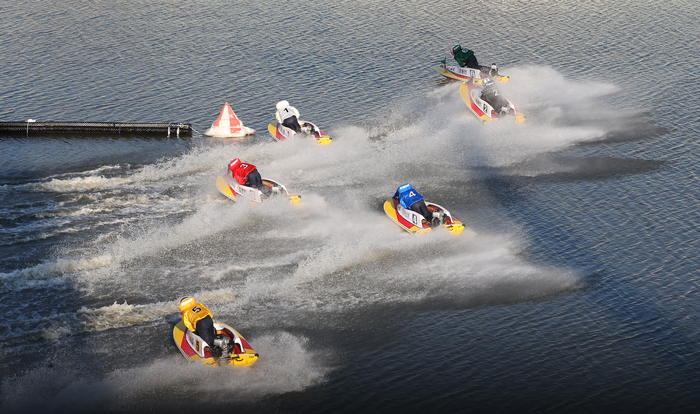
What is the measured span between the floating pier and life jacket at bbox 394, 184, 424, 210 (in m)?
13.4

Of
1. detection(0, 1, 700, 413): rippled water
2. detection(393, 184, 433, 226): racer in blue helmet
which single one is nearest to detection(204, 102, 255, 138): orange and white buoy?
detection(0, 1, 700, 413): rippled water

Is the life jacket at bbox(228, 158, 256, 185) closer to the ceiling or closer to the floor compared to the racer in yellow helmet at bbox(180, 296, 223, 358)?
closer to the ceiling

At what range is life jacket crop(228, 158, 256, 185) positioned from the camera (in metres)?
25.4

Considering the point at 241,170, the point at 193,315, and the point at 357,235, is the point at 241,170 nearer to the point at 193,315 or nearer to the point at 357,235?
the point at 357,235

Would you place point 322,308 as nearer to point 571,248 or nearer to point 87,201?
point 571,248

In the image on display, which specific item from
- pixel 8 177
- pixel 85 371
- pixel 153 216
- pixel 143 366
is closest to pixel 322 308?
pixel 143 366

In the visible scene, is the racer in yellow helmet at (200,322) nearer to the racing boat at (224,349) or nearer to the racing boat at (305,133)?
the racing boat at (224,349)

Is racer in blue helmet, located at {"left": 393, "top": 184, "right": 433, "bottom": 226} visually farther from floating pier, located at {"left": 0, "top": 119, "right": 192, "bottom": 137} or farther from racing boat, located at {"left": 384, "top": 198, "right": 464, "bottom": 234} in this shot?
floating pier, located at {"left": 0, "top": 119, "right": 192, "bottom": 137}

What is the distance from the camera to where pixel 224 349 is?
16672mm

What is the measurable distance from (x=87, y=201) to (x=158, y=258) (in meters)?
5.65

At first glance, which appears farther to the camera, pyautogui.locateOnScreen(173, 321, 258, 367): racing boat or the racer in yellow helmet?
the racer in yellow helmet

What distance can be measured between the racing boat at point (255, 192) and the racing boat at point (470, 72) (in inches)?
703

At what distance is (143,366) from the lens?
55.3 feet

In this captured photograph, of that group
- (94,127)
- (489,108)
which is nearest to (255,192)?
(94,127)
